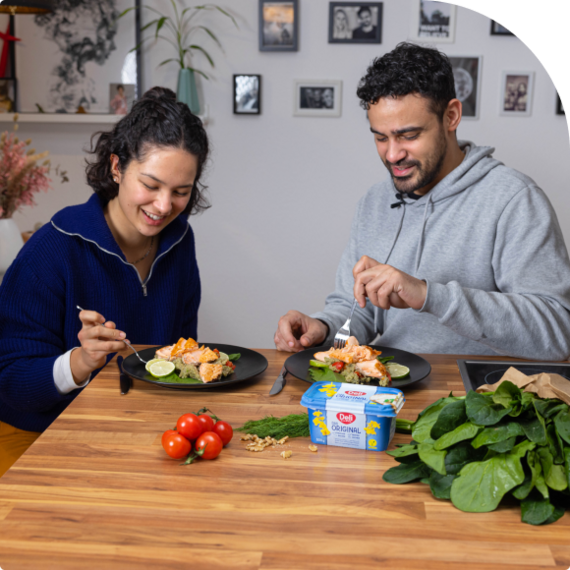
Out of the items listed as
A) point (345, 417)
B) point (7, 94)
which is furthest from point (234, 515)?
point (7, 94)

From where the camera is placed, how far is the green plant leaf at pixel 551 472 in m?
0.81

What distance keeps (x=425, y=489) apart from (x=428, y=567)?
0.18 m

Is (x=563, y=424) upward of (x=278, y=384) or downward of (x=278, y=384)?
upward

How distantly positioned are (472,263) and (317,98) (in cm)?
169

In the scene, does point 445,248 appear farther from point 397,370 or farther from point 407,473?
point 407,473

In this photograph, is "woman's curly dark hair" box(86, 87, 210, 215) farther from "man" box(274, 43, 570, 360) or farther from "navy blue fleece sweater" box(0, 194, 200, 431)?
"man" box(274, 43, 570, 360)

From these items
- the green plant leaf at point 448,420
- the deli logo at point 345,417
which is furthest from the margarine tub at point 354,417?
the green plant leaf at point 448,420

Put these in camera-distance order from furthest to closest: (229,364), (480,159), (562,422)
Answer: (480,159) < (229,364) < (562,422)

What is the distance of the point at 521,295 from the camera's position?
1575mm

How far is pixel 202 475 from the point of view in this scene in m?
0.94

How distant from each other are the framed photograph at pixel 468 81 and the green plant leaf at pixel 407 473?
99.7 inches

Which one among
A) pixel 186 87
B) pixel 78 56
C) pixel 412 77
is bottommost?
pixel 412 77

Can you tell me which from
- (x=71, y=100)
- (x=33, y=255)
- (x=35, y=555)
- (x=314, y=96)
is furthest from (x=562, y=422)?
(x=71, y=100)

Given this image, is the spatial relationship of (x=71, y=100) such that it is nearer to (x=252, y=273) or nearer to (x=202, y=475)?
(x=252, y=273)
